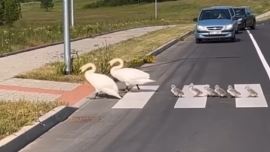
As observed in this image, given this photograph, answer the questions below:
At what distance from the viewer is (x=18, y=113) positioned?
10.5 metres

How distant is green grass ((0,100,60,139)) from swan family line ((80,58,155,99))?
3.98ft

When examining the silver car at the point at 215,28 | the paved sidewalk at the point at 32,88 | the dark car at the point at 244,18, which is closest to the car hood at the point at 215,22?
the silver car at the point at 215,28

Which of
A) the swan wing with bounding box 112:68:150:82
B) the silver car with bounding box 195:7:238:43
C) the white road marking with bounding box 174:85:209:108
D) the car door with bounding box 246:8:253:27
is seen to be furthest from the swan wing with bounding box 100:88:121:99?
the car door with bounding box 246:8:253:27

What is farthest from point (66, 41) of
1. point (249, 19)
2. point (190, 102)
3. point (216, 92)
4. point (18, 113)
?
point (249, 19)

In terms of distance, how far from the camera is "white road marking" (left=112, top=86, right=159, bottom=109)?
39.9ft

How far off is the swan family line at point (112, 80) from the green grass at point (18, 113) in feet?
3.98

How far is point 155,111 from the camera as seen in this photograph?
11.5m

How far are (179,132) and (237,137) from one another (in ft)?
2.96

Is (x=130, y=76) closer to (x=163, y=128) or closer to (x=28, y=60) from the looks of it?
(x=163, y=128)

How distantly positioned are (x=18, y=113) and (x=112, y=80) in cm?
306

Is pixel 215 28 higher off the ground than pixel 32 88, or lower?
lower

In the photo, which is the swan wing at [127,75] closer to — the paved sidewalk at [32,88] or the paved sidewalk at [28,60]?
the paved sidewalk at [32,88]

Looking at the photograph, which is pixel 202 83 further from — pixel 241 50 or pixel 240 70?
pixel 241 50

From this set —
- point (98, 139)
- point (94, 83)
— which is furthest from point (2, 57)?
point (98, 139)
